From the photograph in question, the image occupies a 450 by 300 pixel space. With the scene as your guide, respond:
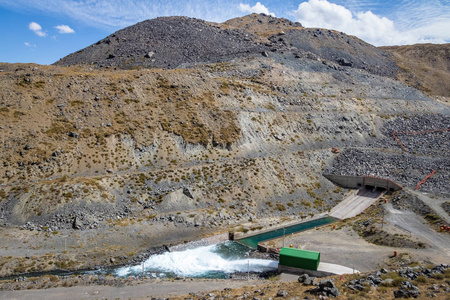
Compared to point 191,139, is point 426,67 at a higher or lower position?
higher

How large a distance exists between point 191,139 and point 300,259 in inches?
1086

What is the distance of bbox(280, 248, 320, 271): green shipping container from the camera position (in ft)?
111

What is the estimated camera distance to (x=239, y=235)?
145 feet

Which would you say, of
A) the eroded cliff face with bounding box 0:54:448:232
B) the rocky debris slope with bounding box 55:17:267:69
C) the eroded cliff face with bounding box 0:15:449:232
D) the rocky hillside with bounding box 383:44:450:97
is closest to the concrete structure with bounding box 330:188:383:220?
the eroded cliff face with bounding box 0:15:449:232

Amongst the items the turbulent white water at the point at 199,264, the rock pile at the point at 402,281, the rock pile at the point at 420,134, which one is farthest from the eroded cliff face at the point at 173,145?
A: the rock pile at the point at 402,281

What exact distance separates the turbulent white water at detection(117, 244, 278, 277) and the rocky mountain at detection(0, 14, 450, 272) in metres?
3.21

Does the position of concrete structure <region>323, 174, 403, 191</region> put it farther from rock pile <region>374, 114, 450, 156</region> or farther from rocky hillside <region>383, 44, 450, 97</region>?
rocky hillside <region>383, 44, 450, 97</region>

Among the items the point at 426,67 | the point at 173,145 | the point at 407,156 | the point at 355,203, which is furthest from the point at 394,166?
the point at 426,67

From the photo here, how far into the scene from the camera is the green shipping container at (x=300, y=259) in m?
33.8

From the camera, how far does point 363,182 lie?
2282 inches

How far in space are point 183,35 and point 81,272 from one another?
72.9 metres

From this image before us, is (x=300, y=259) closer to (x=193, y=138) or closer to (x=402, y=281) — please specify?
(x=402, y=281)

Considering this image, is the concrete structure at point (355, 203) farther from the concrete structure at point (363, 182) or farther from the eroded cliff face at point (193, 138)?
the eroded cliff face at point (193, 138)

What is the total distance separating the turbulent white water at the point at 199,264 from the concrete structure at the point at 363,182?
2606 cm
